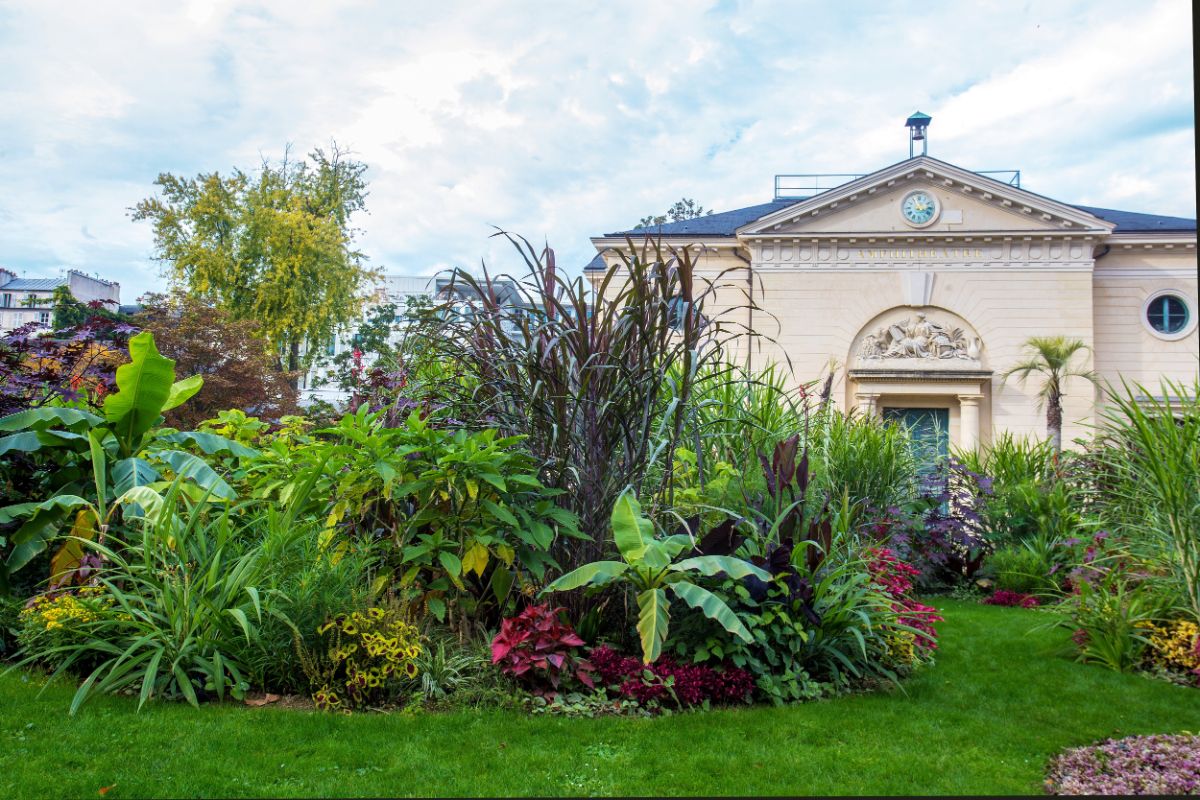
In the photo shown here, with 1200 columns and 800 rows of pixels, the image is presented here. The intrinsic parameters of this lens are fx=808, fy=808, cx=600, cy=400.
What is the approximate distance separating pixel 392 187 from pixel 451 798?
528 cm

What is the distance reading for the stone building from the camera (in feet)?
70.6

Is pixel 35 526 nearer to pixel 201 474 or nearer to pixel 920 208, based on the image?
pixel 201 474

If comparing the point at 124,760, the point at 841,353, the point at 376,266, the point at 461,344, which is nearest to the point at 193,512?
the point at 124,760

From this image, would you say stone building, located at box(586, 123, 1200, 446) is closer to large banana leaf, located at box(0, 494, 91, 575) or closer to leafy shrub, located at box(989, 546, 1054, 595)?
leafy shrub, located at box(989, 546, 1054, 595)

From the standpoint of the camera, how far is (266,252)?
23984 mm

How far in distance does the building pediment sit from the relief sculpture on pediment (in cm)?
249

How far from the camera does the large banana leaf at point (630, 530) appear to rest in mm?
4031

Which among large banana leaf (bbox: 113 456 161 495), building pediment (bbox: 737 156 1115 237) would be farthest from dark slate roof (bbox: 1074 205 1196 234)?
large banana leaf (bbox: 113 456 161 495)

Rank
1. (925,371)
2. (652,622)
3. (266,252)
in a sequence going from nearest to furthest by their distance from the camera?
(652,622) → (925,371) → (266,252)

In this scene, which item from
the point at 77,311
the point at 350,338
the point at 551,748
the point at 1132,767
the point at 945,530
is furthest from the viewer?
the point at 350,338

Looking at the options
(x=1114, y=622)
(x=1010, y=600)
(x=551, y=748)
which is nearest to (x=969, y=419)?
(x=1010, y=600)

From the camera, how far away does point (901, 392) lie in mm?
21938

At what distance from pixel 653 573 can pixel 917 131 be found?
977 inches

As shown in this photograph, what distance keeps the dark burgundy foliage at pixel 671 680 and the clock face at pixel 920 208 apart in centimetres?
2056
